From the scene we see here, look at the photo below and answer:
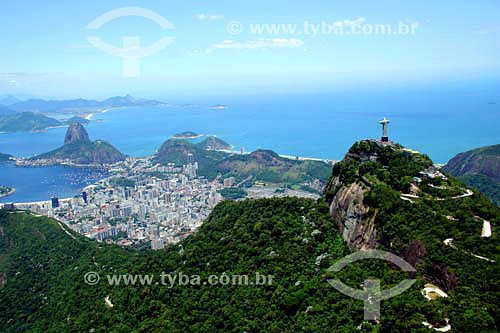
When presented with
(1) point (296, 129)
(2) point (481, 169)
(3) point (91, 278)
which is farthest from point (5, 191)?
(1) point (296, 129)

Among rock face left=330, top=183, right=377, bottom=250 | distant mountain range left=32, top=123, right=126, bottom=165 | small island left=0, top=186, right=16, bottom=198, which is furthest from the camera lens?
distant mountain range left=32, top=123, right=126, bottom=165

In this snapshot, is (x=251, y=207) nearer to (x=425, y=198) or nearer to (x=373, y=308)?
(x=425, y=198)

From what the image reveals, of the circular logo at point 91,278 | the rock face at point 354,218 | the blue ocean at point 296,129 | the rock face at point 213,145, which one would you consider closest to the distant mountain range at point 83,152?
the blue ocean at point 296,129

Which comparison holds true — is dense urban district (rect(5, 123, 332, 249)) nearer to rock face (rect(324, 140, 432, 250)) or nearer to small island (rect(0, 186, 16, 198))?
small island (rect(0, 186, 16, 198))

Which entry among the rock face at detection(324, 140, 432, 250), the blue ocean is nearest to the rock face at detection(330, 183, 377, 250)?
the rock face at detection(324, 140, 432, 250)

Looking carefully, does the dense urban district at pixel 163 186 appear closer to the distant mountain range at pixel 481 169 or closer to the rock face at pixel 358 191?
the distant mountain range at pixel 481 169

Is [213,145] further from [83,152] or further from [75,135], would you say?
[75,135]

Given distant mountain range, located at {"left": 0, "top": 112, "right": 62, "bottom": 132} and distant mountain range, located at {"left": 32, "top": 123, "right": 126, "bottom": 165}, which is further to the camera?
distant mountain range, located at {"left": 0, "top": 112, "right": 62, "bottom": 132}
